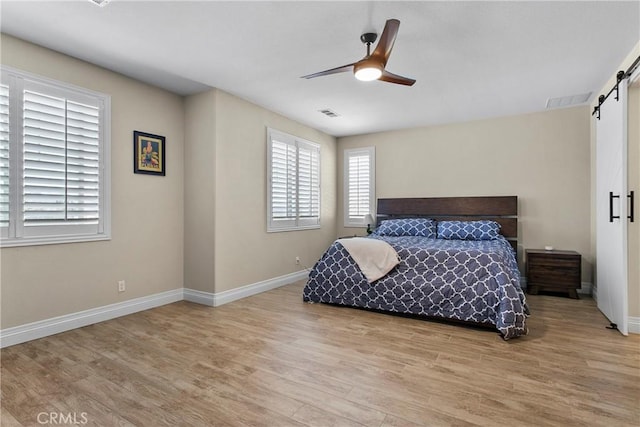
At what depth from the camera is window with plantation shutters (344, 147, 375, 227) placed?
616 centimetres

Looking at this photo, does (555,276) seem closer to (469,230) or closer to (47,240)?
(469,230)

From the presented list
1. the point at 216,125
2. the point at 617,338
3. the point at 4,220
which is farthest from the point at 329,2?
the point at 617,338

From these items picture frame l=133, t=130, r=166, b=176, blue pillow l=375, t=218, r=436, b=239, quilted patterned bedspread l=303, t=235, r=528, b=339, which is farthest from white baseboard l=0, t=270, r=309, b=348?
blue pillow l=375, t=218, r=436, b=239

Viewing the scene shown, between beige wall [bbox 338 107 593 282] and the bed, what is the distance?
1.14ft

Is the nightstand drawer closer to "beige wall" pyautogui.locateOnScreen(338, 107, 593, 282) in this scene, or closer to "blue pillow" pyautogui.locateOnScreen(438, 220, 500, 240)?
"beige wall" pyautogui.locateOnScreen(338, 107, 593, 282)

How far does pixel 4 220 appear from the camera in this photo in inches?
109

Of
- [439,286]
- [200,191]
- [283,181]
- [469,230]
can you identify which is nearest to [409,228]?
[469,230]

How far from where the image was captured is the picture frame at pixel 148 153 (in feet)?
12.3

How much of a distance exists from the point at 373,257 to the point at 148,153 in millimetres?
2845

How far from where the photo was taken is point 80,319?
324cm

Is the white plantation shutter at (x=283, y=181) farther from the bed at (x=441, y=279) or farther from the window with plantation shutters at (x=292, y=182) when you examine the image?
the bed at (x=441, y=279)

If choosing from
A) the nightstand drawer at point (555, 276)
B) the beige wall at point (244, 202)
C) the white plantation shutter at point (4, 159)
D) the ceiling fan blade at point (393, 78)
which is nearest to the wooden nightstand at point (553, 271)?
the nightstand drawer at point (555, 276)

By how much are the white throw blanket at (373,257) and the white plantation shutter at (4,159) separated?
3200 millimetres

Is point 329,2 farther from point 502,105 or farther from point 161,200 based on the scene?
point 502,105
